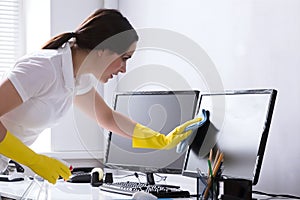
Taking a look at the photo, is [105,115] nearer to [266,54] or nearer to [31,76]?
[31,76]

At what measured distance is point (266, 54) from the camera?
2207 mm

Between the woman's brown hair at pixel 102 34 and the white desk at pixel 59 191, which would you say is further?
the white desk at pixel 59 191

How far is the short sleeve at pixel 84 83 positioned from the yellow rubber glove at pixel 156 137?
25 centimetres

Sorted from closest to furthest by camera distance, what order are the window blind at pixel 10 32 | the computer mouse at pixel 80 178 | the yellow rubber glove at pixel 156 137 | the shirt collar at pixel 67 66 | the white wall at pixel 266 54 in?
the shirt collar at pixel 67 66 → the white wall at pixel 266 54 → the yellow rubber glove at pixel 156 137 → the computer mouse at pixel 80 178 → the window blind at pixel 10 32

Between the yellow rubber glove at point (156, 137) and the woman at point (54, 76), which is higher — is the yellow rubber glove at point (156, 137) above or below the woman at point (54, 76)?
below

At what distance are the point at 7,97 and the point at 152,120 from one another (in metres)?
0.75

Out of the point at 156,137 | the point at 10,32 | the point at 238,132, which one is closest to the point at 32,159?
the point at 156,137

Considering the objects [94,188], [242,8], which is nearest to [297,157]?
[242,8]

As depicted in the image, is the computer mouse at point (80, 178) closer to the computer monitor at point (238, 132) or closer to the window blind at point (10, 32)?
the computer monitor at point (238, 132)

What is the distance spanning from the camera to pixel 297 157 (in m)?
2.07

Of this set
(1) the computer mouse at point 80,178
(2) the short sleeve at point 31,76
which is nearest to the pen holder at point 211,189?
(2) the short sleeve at point 31,76

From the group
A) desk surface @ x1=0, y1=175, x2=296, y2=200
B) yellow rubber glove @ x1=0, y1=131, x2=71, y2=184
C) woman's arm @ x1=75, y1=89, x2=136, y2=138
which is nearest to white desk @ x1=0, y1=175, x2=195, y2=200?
desk surface @ x1=0, y1=175, x2=296, y2=200

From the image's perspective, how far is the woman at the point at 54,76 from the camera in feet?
6.06

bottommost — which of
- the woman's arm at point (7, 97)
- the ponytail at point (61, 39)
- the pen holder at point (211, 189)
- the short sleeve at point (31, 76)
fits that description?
the pen holder at point (211, 189)
